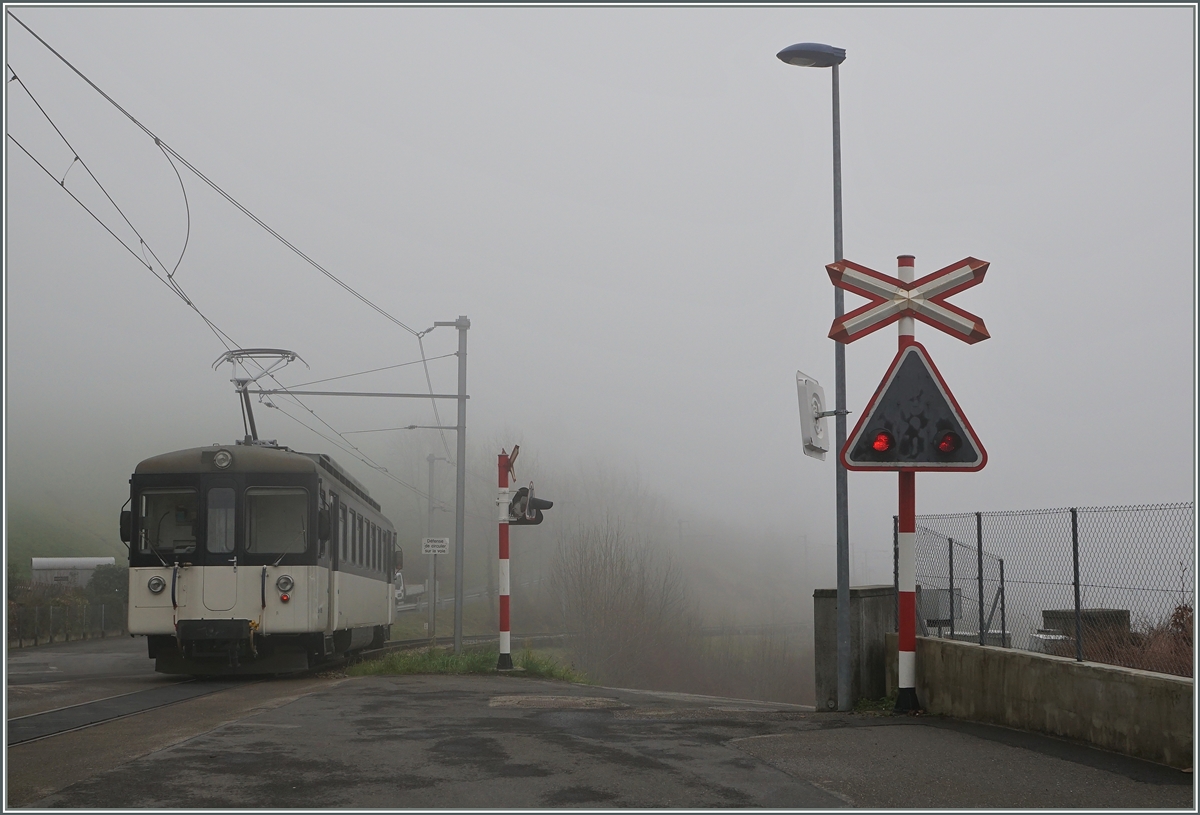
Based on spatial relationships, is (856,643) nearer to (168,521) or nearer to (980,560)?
(980,560)

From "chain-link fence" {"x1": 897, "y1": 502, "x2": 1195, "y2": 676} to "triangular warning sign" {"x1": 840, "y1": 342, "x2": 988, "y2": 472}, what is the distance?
931 millimetres

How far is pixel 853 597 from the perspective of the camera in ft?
41.2

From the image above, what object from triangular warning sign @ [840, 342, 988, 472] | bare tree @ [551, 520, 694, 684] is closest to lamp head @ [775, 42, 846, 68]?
triangular warning sign @ [840, 342, 988, 472]

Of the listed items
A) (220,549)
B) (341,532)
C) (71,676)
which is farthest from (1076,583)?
(71,676)

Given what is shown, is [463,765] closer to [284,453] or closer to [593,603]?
[284,453]

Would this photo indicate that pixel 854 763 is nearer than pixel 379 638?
Yes

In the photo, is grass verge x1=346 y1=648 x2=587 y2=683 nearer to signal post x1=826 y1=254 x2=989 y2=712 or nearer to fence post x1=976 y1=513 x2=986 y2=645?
signal post x1=826 y1=254 x2=989 y2=712

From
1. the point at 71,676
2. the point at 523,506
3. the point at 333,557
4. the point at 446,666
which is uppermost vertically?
the point at 523,506

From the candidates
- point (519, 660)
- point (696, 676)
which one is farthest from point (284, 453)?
point (696, 676)

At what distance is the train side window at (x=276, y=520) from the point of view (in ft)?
59.0

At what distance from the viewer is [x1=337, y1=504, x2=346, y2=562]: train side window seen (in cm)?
2019

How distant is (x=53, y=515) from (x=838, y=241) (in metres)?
75.3

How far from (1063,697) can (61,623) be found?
3406 cm

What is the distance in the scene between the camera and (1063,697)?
892 cm
